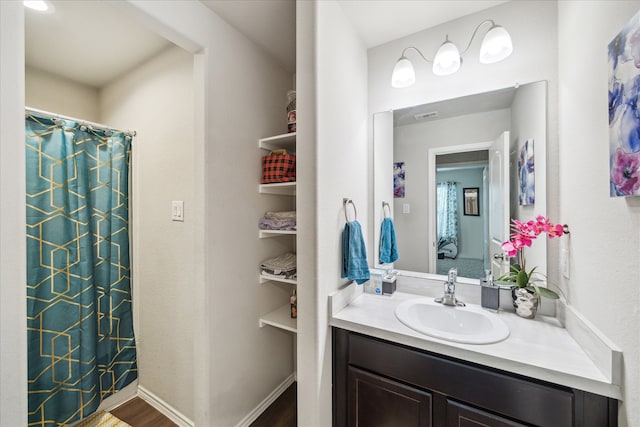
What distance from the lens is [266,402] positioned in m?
1.83

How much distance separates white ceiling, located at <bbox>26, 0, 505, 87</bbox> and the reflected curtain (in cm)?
98

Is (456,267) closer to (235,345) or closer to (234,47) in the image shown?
(235,345)

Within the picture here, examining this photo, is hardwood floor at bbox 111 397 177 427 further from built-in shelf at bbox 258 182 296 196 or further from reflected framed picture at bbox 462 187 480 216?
reflected framed picture at bbox 462 187 480 216

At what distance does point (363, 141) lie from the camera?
67.6 inches

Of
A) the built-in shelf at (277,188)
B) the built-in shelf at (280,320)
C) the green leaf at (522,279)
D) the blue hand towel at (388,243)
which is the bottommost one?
the built-in shelf at (280,320)

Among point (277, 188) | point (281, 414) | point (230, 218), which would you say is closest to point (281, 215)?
point (277, 188)

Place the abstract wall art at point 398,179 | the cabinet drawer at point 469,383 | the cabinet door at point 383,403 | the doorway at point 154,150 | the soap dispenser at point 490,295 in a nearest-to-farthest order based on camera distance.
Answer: the cabinet drawer at point 469,383 → the cabinet door at point 383,403 → the soap dispenser at point 490,295 → the doorway at point 154,150 → the abstract wall art at point 398,179

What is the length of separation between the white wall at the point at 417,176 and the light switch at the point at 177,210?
140cm

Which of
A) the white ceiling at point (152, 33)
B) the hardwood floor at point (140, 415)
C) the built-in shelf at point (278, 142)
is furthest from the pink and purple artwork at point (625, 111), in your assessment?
the hardwood floor at point (140, 415)

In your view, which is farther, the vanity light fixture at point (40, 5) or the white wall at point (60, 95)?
the white wall at point (60, 95)

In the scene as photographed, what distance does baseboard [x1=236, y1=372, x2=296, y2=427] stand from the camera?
5.49 ft

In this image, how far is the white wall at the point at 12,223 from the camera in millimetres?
771

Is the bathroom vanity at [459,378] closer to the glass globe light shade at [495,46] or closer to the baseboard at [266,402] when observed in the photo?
the baseboard at [266,402]

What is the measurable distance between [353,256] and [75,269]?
1.79m
